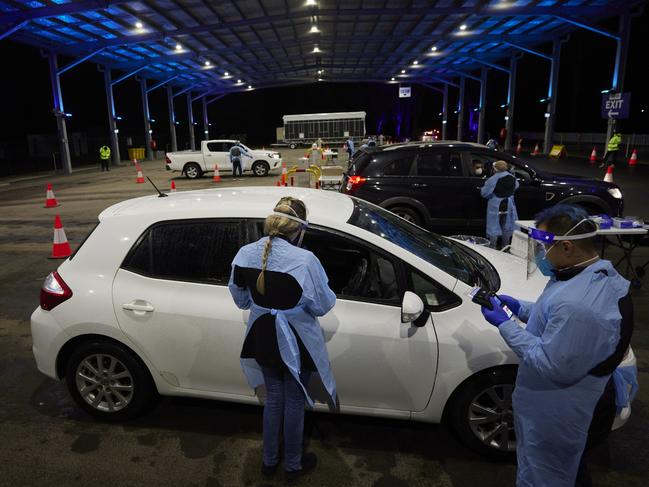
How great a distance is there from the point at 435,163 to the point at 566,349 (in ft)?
23.3

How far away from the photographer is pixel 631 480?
2.88 meters

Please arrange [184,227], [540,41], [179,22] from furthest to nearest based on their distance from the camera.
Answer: [540,41] → [179,22] → [184,227]

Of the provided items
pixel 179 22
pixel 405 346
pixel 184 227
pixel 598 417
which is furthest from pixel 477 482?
pixel 179 22

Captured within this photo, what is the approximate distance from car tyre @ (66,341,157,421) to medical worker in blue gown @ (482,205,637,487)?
2.54m

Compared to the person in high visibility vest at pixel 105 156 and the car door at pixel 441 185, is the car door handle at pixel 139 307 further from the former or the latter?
the person in high visibility vest at pixel 105 156

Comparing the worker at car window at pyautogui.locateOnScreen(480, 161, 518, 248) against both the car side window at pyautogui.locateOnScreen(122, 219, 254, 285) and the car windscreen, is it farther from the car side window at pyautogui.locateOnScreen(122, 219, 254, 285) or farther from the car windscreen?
the car side window at pyautogui.locateOnScreen(122, 219, 254, 285)

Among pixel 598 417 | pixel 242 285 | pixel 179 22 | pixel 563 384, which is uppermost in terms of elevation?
pixel 179 22

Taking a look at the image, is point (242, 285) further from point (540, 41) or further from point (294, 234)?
point (540, 41)

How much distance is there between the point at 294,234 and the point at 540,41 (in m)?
36.0

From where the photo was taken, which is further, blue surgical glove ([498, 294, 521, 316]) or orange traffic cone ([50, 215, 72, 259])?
orange traffic cone ([50, 215, 72, 259])

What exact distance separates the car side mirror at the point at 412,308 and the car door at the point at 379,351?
83 millimetres

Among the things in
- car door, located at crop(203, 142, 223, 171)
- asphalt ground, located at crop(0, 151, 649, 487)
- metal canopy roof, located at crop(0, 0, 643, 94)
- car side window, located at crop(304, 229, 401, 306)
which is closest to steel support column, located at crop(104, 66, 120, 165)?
metal canopy roof, located at crop(0, 0, 643, 94)

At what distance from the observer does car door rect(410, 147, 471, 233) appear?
332 inches

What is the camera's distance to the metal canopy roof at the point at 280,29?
2308 centimetres
